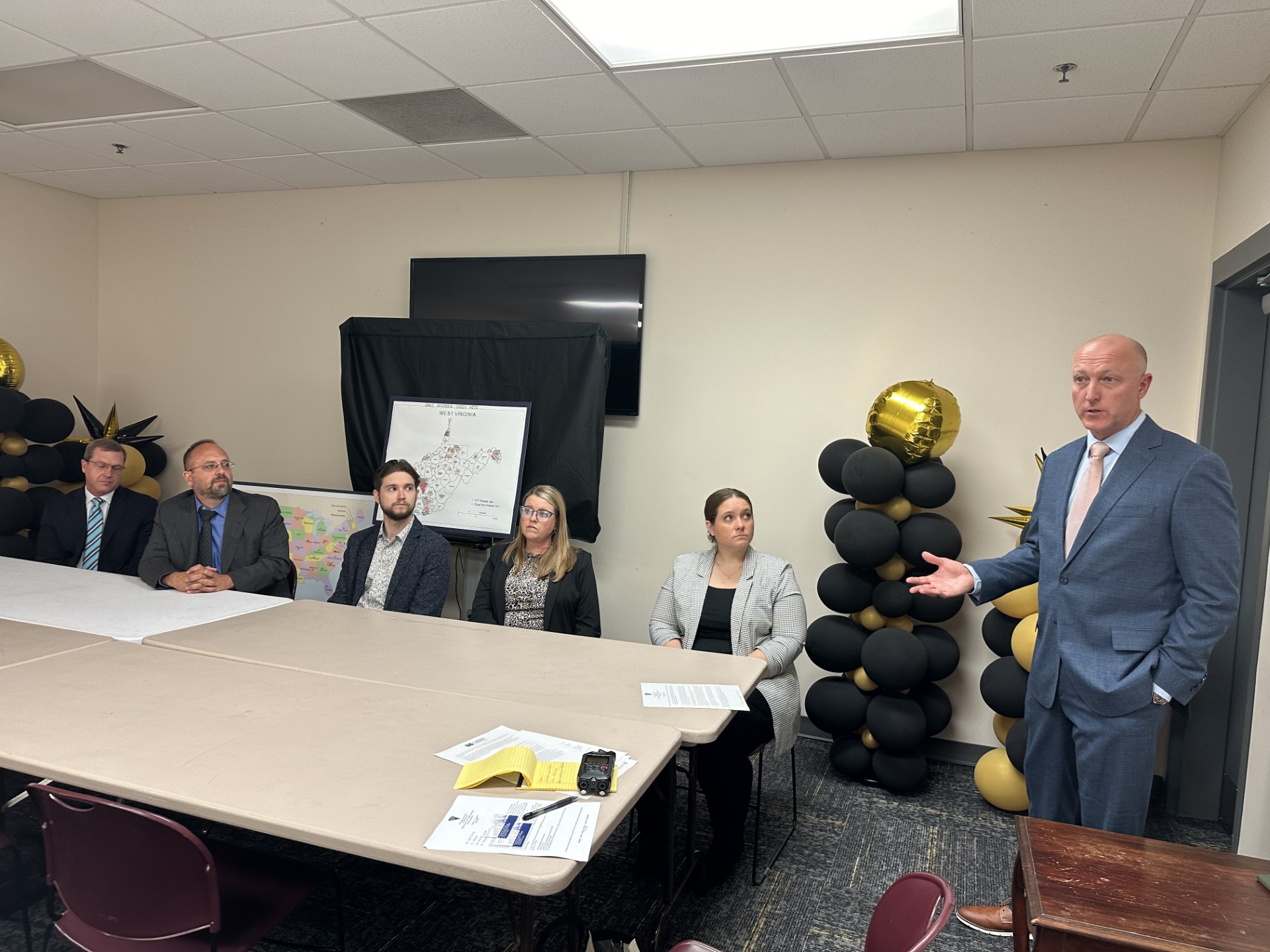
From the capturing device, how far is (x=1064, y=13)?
2.63 m

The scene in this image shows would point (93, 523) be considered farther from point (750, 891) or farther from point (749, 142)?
point (749, 142)

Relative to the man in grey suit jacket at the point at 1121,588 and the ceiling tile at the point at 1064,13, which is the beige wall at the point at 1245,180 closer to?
the ceiling tile at the point at 1064,13

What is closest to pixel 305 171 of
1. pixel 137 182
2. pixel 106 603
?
pixel 137 182

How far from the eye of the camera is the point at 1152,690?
2.22m

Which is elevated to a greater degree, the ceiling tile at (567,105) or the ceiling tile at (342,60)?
the ceiling tile at (342,60)

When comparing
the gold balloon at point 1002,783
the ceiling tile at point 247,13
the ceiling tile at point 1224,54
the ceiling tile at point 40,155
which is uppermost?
the ceiling tile at point 247,13

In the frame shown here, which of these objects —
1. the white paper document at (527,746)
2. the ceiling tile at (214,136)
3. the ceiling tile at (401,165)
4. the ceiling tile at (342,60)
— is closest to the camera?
the white paper document at (527,746)

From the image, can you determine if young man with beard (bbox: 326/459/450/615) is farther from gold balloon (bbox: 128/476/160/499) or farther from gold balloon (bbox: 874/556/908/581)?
gold balloon (bbox: 128/476/160/499)

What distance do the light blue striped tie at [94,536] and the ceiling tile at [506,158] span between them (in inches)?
94.4

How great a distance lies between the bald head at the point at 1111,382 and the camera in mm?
2283

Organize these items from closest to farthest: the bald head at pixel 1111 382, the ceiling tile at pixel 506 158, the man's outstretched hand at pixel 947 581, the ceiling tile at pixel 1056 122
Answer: the bald head at pixel 1111 382
the man's outstretched hand at pixel 947 581
the ceiling tile at pixel 1056 122
the ceiling tile at pixel 506 158

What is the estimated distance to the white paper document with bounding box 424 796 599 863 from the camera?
146cm

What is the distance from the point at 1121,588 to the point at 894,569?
142 centimetres

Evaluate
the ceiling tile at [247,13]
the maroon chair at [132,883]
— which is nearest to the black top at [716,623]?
the maroon chair at [132,883]
